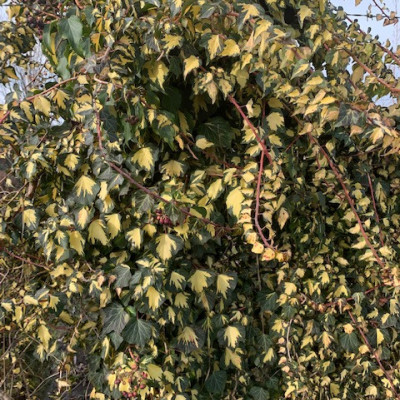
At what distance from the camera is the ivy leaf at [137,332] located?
52.0 inches

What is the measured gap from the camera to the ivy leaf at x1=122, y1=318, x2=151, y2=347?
1.32 m

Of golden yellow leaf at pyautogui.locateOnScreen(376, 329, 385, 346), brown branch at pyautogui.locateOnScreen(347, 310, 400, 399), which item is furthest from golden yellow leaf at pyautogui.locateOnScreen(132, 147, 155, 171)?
golden yellow leaf at pyautogui.locateOnScreen(376, 329, 385, 346)

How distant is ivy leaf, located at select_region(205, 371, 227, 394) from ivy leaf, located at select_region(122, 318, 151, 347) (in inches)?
14.4

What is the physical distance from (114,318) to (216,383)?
0.48 meters

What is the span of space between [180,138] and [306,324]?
87 cm

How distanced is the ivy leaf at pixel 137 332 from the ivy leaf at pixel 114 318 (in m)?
0.02

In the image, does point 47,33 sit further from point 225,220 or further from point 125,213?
point 225,220

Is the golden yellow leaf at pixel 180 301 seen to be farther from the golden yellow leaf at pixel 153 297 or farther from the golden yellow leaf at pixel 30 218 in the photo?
the golden yellow leaf at pixel 30 218

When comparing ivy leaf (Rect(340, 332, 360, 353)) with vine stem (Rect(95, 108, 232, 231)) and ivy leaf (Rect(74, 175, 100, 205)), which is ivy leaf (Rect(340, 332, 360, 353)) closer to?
vine stem (Rect(95, 108, 232, 231))

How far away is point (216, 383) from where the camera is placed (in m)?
1.55

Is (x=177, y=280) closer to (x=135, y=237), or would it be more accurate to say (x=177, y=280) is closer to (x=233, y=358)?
(x=135, y=237)

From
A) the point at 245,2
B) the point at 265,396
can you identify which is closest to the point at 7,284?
the point at 265,396

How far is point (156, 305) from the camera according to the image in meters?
1.26

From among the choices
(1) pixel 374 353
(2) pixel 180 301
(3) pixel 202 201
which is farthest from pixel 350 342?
(3) pixel 202 201
